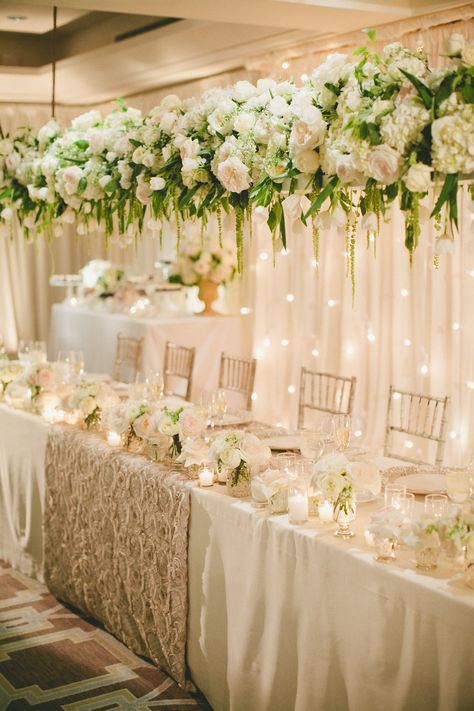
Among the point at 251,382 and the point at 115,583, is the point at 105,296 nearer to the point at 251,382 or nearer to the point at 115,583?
the point at 251,382

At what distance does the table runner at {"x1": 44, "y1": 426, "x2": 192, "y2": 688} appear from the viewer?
11.1 feet

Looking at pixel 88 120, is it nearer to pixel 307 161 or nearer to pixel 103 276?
pixel 307 161

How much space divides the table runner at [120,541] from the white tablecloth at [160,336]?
2.54m

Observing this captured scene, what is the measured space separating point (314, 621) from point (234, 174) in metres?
1.49

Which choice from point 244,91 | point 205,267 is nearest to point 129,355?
point 205,267

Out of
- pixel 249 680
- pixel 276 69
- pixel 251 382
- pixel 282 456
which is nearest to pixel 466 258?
pixel 251 382

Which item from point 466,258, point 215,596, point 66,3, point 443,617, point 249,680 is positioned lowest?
point 249,680

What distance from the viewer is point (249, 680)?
3043mm

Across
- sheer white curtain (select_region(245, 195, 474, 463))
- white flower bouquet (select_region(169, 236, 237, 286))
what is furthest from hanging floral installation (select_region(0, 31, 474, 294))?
white flower bouquet (select_region(169, 236, 237, 286))

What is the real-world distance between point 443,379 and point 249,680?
3.02 meters

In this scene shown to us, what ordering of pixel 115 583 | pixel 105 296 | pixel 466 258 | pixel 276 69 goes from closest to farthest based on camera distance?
pixel 115 583
pixel 466 258
pixel 276 69
pixel 105 296

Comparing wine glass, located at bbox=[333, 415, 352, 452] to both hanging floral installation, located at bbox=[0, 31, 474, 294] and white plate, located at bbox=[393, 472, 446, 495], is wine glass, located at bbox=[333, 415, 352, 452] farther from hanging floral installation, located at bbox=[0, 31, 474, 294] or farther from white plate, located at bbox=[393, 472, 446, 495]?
hanging floral installation, located at bbox=[0, 31, 474, 294]

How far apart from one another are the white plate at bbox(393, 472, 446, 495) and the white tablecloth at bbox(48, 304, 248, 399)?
360cm

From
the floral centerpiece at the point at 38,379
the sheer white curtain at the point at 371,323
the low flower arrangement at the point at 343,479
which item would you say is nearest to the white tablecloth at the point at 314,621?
the low flower arrangement at the point at 343,479
